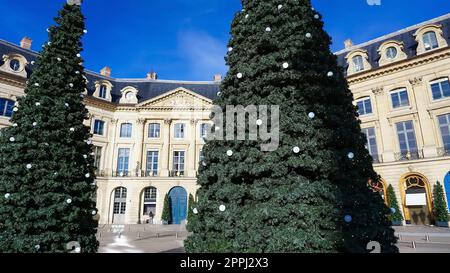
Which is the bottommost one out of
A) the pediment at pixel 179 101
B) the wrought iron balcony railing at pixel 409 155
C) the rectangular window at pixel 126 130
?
the wrought iron balcony railing at pixel 409 155

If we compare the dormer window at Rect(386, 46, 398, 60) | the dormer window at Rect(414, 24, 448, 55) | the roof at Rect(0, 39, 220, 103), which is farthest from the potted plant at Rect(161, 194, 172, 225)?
the dormer window at Rect(414, 24, 448, 55)

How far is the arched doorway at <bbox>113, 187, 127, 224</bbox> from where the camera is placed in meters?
30.0

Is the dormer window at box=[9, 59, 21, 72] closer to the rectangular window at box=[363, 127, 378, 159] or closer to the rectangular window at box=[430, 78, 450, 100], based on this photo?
the rectangular window at box=[363, 127, 378, 159]

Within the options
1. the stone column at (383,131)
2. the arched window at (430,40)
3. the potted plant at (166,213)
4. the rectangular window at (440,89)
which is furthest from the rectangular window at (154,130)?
the arched window at (430,40)

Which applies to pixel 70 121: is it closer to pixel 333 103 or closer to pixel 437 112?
pixel 333 103

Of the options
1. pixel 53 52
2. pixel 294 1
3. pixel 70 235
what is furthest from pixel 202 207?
pixel 53 52

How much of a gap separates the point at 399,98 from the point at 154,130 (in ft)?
80.4

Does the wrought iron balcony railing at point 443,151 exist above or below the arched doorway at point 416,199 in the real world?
above

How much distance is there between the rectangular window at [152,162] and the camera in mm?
31531

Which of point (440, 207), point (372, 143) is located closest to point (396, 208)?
point (440, 207)

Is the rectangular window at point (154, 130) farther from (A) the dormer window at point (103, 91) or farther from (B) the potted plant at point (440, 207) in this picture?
(B) the potted plant at point (440, 207)

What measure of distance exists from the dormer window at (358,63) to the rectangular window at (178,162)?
19678 millimetres

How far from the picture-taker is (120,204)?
30.4 meters

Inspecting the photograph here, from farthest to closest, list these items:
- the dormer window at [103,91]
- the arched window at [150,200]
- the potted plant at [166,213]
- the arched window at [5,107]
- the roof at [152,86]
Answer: the roof at [152,86]
the dormer window at [103,91]
the arched window at [150,200]
the potted plant at [166,213]
the arched window at [5,107]
